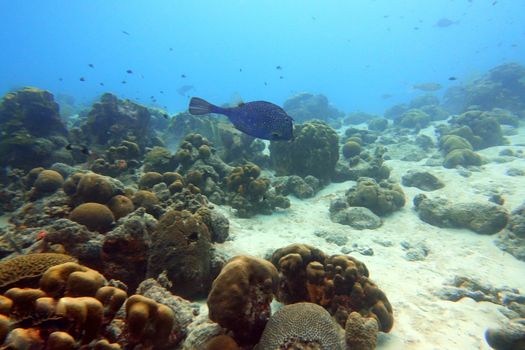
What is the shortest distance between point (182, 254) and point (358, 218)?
576 cm

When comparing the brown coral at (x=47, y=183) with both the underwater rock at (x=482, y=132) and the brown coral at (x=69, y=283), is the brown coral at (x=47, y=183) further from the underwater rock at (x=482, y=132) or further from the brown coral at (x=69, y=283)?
the underwater rock at (x=482, y=132)

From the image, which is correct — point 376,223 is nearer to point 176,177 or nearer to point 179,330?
point 176,177

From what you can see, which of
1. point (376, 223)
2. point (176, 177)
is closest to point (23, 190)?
point (176, 177)

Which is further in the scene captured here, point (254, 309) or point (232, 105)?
point (232, 105)

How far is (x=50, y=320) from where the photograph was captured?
223cm

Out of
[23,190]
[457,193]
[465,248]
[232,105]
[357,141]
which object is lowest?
[465,248]

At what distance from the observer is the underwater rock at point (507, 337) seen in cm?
374

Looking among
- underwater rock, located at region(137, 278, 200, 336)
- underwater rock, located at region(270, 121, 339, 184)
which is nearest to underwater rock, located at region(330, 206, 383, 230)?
underwater rock, located at region(270, 121, 339, 184)

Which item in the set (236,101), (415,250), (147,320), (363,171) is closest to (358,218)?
(415,250)

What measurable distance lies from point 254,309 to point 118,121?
489 inches

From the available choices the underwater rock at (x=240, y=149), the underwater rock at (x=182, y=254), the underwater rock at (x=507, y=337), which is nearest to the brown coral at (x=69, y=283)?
the underwater rock at (x=182, y=254)

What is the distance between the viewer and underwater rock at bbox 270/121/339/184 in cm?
1103

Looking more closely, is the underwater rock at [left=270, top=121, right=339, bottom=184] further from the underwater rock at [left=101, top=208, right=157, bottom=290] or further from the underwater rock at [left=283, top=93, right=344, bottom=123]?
the underwater rock at [left=283, top=93, right=344, bottom=123]

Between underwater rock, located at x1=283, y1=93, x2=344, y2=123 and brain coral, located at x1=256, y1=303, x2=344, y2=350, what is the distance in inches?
1047
